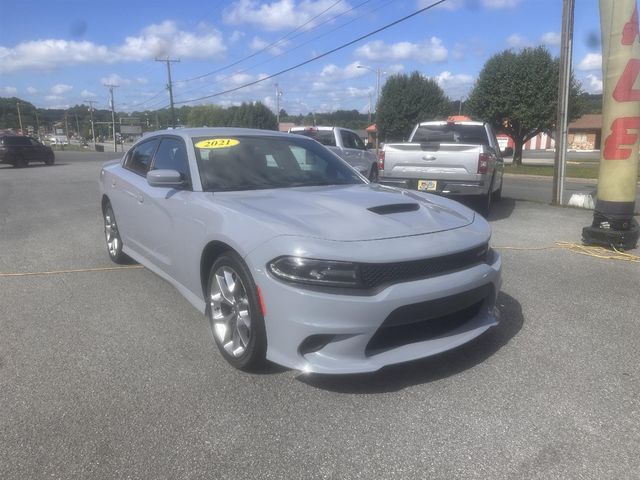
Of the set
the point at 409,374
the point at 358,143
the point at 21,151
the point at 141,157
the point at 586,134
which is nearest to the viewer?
the point at 409,374

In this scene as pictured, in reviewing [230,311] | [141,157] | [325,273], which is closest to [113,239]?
[141,157]

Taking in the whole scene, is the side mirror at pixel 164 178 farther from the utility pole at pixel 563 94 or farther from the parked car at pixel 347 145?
the utility pole at pixel 563 94

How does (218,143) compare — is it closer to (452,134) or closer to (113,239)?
(113,239)

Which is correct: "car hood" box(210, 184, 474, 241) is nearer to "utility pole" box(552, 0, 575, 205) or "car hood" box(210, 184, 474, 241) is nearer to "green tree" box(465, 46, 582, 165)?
"utility pole" box(552, 0, 575, 205)

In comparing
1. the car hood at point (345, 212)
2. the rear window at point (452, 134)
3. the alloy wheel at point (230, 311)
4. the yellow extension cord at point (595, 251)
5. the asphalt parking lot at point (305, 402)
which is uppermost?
the rear window at point (452, 134)

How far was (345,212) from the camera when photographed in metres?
3.28

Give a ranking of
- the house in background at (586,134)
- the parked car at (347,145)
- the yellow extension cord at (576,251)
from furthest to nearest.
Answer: the house in background at (586,134) → the parked car at (347,145) → the yellow extension cord at (576,251)

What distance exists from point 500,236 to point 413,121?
35.0 metres

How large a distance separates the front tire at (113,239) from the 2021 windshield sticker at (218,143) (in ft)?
6.60

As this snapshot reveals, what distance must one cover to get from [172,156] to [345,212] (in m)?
1.97

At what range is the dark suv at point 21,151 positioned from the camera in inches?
960

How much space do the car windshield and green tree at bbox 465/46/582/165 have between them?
27962 mm

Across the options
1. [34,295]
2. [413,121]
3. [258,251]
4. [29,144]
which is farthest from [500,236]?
[413,121]

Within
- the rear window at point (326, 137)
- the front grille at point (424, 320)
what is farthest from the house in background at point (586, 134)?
the front grille at point (424, 320)
